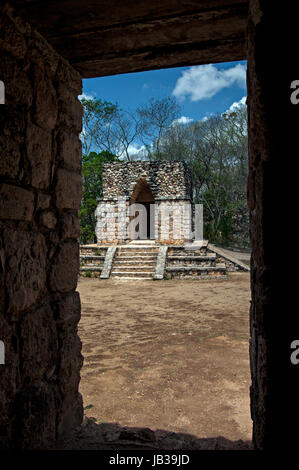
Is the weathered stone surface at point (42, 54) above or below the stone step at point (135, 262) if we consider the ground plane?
above

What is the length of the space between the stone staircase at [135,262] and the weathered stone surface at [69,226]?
10201 mm

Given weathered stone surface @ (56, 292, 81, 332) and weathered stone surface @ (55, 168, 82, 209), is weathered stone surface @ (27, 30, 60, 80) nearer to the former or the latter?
weathered stone surface @ (55, 168, 82, 209)

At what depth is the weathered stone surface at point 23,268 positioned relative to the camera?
158 cm

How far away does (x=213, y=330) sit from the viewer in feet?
18.2

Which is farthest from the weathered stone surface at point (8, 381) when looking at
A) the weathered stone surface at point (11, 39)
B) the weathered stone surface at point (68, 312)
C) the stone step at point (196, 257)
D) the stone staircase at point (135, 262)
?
the stone step at point (196, 257)

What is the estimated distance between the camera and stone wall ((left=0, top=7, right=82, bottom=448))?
158 cm

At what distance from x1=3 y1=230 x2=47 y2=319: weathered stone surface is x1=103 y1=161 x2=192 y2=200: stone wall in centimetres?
1454

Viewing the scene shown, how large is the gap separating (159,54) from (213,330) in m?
4.59

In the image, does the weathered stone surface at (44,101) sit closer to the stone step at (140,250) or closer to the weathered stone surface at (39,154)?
the weathered stone surface at (39,154)

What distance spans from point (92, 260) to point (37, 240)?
12.5 metres

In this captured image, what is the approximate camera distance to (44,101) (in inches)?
74.0

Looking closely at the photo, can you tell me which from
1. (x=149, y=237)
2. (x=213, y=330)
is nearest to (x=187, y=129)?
(x=149, y=237)

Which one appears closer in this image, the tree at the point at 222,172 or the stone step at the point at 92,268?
the stone step at the point at 92,268

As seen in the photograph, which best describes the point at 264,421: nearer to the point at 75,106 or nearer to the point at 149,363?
the point at 75,106
